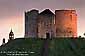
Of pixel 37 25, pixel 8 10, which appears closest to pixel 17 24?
pixel 8 10

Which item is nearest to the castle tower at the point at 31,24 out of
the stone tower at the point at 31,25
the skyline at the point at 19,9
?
the stone tower at the point at 31,25

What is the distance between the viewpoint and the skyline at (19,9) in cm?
281

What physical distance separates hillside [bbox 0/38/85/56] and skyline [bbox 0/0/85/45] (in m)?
2.14

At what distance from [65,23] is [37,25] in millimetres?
365

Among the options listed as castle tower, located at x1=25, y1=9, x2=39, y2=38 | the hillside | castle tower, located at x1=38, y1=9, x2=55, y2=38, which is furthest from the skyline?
the hillside

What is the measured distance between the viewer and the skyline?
2.81 m

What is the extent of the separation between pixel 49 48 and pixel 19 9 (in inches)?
92.3

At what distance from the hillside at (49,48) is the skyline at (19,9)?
84.1 inches

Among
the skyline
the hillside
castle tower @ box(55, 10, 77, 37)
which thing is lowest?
the hillside

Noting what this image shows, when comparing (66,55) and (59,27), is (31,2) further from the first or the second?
(66,55)

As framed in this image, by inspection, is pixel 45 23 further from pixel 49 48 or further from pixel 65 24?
pixel 49 48

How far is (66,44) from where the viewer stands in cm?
64

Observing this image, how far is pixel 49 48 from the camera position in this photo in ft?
2.05

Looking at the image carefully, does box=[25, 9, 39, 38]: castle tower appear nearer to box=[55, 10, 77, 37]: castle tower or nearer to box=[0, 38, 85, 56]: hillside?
box=[55, 10, 77, 37]: castle tower
